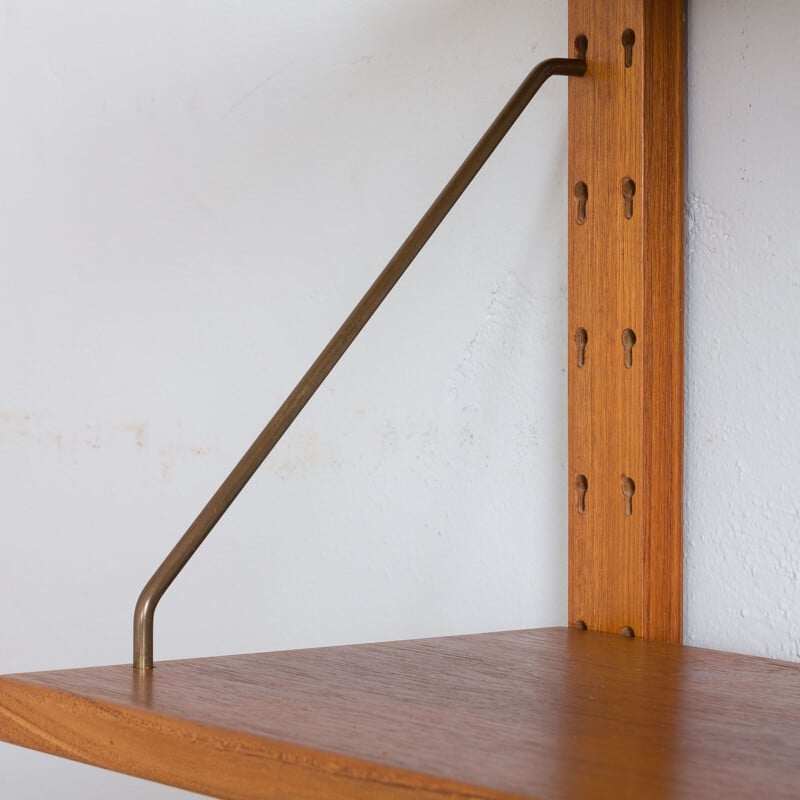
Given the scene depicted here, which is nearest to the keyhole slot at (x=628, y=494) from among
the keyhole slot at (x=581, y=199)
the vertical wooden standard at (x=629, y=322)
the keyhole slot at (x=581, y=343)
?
the vertical wooden standard at (x=629, y=322)

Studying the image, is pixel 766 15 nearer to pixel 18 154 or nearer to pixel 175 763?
pixel 175 763

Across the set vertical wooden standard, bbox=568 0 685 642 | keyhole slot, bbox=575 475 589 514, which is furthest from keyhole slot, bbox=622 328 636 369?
keyhole slot, bbox=575 475 589 514

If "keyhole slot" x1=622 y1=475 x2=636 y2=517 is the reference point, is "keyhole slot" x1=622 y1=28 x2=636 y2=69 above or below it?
above

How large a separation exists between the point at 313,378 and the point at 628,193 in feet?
0.98

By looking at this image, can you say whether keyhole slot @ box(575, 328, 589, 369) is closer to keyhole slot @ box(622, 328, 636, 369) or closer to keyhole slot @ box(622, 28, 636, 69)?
keyhole slot @ box(622, 328, 636, 369)

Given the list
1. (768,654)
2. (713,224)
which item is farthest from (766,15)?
(768,654)

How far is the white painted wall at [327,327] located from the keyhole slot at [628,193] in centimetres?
6

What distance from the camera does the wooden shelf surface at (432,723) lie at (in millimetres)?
575

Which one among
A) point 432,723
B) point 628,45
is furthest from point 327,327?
point 432,723

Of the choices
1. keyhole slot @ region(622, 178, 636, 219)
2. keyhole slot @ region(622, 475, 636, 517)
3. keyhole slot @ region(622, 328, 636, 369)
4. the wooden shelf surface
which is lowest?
the wooden shelf surface

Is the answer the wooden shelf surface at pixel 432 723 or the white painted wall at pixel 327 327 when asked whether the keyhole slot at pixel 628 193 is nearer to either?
the white painted wall at pixel 327 327

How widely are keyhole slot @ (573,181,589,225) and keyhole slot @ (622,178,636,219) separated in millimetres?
48

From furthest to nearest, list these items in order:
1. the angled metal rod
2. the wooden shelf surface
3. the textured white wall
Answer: the textured white wall → the angled metal rod → the wooden shelf surface

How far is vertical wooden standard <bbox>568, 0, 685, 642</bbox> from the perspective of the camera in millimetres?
1006
